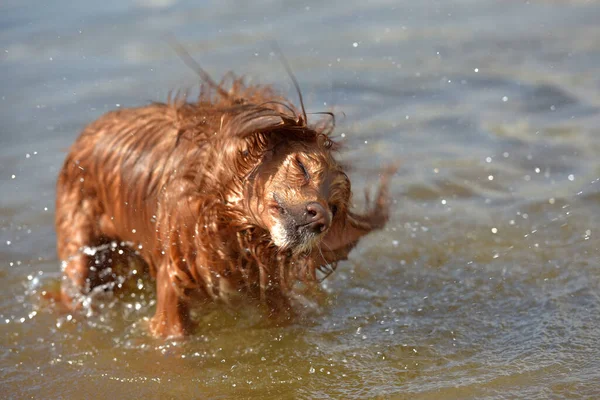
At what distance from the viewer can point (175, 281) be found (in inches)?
207

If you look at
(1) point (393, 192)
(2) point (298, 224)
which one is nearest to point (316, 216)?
(2) point (298, 224)

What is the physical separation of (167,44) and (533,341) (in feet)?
22.9

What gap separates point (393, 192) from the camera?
7.77m

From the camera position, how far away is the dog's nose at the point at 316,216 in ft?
13.6

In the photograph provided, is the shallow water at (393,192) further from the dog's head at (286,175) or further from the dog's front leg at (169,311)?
the dog's head at (286,175)

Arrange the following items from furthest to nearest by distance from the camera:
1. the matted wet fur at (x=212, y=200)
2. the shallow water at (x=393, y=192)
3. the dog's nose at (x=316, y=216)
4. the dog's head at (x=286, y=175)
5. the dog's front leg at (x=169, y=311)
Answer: the dog's front leg at (x=169, y=311) < the shallow water at (x=393, y=192) < the matted wet fur at (x=212, y=200) < the dog's head at (x=286, y=175) < the dog's nose at (x=316, y=216)

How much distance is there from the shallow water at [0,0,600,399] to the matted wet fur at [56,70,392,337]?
35 centimetres

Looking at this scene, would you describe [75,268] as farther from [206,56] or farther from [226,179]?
[206,56]

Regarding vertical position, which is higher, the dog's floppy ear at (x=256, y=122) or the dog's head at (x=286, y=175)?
the dog's floppy ear at (x=256, y=122)

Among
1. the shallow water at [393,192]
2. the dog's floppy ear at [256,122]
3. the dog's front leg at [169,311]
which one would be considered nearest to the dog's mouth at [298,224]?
the dog's floppy ear at [256,122]

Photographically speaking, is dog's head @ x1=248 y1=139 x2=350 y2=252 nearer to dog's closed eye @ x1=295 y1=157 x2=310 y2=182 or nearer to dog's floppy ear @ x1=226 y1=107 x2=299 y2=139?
dog's closed eye @ x1=295 y1=157 x2=310 y2=182

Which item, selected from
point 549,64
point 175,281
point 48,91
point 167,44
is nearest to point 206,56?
point 167,44

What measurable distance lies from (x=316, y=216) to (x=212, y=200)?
893mm

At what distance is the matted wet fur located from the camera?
4430mm
